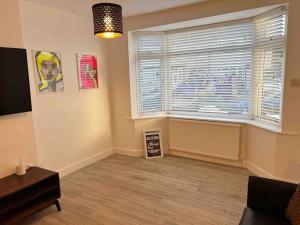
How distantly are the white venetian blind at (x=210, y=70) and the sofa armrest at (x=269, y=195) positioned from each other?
81.0 inches

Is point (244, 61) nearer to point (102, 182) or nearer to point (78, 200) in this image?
point (102, 182)

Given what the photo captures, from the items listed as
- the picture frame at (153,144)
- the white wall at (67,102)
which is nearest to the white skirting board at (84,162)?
the white wall at (67,102)

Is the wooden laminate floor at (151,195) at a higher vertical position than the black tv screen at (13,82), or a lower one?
lower

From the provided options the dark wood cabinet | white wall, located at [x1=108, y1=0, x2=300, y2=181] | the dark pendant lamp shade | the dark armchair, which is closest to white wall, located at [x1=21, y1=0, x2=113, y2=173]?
white wall, located at [x1=108, y1=0, x2=300, y2=181]

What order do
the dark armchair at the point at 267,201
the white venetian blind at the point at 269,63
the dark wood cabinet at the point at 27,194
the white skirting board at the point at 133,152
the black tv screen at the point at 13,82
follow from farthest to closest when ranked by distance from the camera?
the white skirting board at the point at 133,152 → the white venetian blind at the point at 269,63 → the black tv screen at the point at 13,82 → the dark wood cabinet at the point at 27,194 → the dark armchair at the point at 267,201

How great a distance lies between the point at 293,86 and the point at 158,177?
7.14 feet

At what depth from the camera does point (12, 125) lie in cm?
257

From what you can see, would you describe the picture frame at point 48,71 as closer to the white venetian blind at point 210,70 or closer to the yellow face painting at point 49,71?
the yellow face painting at point 49,71

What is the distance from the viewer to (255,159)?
3.45 m

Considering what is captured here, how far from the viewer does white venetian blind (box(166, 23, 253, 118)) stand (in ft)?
12.0

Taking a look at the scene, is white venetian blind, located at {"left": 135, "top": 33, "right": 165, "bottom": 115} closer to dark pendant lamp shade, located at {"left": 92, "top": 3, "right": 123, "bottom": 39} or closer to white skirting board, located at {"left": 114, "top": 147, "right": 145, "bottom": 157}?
white skirting board, located at {"left": 114, "top": 147, "right": 145, "bottom": 157}

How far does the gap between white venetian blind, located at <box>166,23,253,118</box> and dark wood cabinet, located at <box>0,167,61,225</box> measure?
2544 millimetres

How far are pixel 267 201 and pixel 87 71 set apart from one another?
3.16 meters

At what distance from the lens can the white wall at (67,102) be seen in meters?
3.07
